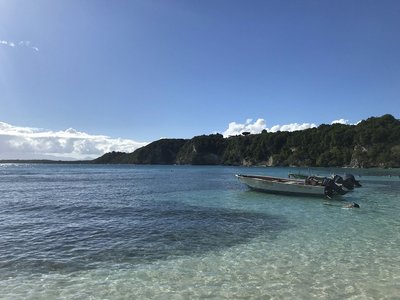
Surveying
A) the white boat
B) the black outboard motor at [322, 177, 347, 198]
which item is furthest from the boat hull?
the black outboard motor at [322, 177, 347, 198]

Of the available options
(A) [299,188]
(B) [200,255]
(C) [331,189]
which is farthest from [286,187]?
(B) [200,255]

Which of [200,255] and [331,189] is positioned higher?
[331,189]

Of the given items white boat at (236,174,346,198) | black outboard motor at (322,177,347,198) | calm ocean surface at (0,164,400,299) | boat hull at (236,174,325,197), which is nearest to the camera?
calm ocean surface at (0,164,400,299)

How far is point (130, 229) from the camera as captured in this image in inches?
795

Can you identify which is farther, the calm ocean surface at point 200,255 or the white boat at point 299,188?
the white boat at point 299,188

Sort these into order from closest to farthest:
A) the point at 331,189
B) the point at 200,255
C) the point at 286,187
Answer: the point at 200,255, the point at 331,189, the point at 286,187

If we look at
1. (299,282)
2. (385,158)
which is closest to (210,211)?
(299,282)

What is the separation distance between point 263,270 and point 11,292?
24.8ft

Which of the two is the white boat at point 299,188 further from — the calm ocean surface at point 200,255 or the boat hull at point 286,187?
the calm ocean surface at point 200,255

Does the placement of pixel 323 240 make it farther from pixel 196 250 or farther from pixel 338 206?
pixel 338 206

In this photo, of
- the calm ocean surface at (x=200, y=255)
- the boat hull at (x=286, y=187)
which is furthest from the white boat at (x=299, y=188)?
the calm ocean surface at (x=200, y=255)

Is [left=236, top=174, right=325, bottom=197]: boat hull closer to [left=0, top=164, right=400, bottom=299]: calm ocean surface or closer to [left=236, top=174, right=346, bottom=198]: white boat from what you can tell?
[left=236, top=174, right=346, bottom=198]: white boat

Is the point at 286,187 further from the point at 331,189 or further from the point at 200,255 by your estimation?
the point at 200,255

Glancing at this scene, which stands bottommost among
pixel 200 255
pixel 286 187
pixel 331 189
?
pixel 200 255
